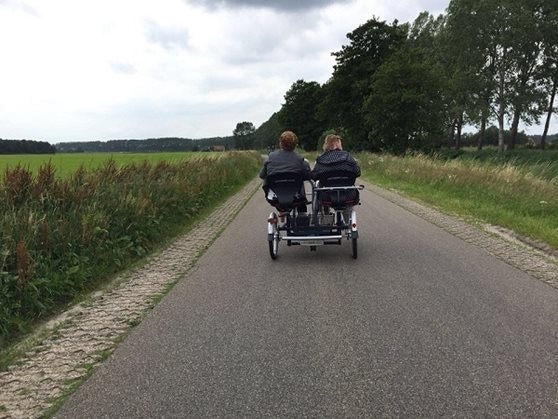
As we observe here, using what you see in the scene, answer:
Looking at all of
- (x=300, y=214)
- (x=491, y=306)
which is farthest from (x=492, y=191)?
(x=491, y=306)

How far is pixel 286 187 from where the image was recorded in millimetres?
7207

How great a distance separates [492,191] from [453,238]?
19.7ft

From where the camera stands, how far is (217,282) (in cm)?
601

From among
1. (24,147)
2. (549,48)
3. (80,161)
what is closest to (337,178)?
(80,161)

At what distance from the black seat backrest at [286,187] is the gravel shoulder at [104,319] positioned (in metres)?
1.66

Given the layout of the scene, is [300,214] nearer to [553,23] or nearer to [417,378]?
[417,378]

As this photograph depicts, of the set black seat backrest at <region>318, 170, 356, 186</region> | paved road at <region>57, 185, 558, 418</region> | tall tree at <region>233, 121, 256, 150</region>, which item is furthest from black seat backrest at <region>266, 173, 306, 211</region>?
tall tree at <region>233, 121, 256, 150</region>

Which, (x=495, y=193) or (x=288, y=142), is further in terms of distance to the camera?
(x=495, y=193)

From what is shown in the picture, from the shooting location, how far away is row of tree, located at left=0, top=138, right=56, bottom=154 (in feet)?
157

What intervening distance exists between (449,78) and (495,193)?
36463 millimetres

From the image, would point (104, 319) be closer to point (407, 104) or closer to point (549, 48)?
point (407, 104)

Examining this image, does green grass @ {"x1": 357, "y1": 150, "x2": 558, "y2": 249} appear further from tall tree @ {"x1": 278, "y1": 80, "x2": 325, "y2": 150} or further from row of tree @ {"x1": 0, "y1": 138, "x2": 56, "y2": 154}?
tall tree @ {"x1": 278, "y1": 80, "x2": 325, "y2": 150}

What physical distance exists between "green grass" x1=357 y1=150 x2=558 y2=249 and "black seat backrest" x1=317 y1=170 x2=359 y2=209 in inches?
128

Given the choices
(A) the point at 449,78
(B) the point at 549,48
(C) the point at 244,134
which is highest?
(B) the point at 549,48
